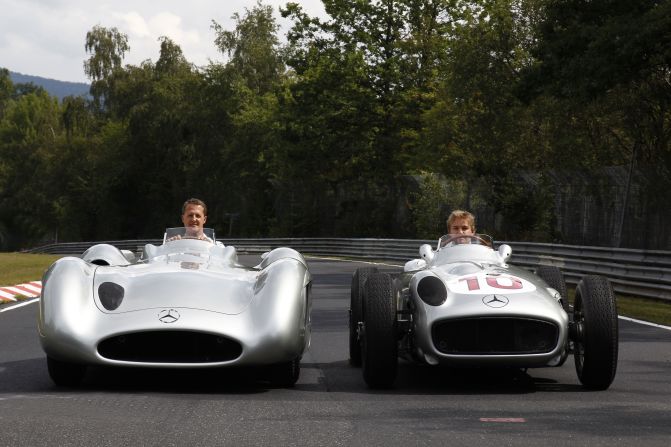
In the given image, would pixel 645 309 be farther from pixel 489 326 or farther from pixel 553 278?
pixel 489 326

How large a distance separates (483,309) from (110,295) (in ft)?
8.14

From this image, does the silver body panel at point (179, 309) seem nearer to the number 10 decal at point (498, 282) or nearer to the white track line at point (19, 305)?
the number 10 decal at point (498, 282)

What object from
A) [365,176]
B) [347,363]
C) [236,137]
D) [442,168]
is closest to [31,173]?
[236,137]

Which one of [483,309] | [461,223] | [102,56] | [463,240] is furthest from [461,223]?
[102,56]

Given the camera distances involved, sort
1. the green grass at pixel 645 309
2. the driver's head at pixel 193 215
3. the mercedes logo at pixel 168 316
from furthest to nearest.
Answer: the green grass at pixel 645 309 → the driver's head at pixel 193 215 → the mercedes logo at pixel 168 316

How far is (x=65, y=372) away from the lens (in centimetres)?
816

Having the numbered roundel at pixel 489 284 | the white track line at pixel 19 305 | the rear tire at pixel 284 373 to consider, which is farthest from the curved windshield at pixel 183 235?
the white track line at pixel 19 305

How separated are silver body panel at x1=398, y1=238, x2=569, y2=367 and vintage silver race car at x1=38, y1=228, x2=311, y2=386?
31.4 inches

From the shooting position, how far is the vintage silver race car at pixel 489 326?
796 cm

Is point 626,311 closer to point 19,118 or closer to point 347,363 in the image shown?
point 347,363

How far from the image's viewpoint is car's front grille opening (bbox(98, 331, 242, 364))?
7.84m

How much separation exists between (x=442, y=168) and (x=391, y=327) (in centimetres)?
3667

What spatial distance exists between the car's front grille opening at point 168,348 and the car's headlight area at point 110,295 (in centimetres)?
27

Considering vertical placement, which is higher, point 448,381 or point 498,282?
point 498,282
